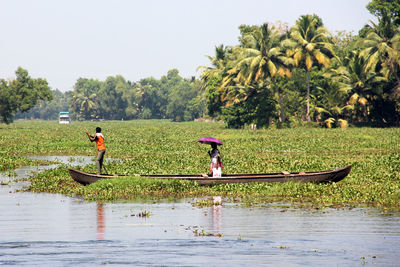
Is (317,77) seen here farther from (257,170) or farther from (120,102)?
(120,102)

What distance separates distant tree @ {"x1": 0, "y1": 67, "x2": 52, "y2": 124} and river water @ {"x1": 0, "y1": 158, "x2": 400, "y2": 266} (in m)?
58.4

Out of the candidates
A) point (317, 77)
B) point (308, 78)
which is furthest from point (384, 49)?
point (317, 77)

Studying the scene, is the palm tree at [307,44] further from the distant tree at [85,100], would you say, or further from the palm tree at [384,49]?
the distant tree at [85,100]

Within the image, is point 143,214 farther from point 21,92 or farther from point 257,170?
point 21,92

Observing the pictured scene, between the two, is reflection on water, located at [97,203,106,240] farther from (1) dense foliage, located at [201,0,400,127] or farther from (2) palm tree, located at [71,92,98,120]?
(2) palm tree, located at [71,92,98,120]

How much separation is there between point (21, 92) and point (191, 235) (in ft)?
216

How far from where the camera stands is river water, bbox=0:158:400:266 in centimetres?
1103

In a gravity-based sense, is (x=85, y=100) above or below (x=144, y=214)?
above

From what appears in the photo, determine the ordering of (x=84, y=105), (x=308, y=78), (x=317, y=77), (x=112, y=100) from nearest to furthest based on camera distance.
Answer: (x=308, y=78) → (x=317, y=77) → (x=112, y=100) → (x=84, y=105)

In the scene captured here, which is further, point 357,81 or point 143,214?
point 357,81

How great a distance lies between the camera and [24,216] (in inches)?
633

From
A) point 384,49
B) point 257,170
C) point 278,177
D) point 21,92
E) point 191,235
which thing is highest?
point 384,49

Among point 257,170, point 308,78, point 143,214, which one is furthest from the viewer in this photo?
point 308,78

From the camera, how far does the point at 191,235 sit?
13211mm
